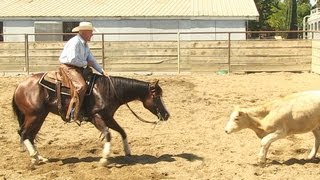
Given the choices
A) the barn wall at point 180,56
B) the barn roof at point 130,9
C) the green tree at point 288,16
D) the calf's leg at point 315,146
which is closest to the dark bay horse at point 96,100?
the calf's leg at point 315,146

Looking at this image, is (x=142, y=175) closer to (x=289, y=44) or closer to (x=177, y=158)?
(x=177, y=158)

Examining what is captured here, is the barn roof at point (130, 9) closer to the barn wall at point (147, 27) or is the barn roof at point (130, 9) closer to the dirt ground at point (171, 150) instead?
the barn wall at point (147, 27)

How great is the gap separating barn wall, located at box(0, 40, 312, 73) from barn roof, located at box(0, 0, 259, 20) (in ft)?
20.1

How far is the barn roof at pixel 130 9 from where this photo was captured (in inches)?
931

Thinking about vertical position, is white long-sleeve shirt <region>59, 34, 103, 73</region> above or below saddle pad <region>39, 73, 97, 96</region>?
above

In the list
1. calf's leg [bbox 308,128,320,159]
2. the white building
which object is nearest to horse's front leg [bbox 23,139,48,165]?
calf's leg [bbox 308,128,320,159]

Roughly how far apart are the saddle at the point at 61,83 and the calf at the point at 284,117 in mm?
1940

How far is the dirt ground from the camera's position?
6.29 meters

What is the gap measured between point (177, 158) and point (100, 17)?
17508 millimetres

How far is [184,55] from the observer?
17578 millimetres

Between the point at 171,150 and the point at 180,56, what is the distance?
33.4ft

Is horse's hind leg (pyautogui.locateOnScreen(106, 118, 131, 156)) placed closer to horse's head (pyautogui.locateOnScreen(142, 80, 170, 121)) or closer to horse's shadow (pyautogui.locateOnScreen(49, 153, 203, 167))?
horse's shadow (pyautogui.locateOnScreen(49, 153, 203, 167))

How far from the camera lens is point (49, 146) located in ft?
26.2

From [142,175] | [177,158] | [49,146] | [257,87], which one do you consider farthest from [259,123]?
[257,87]
